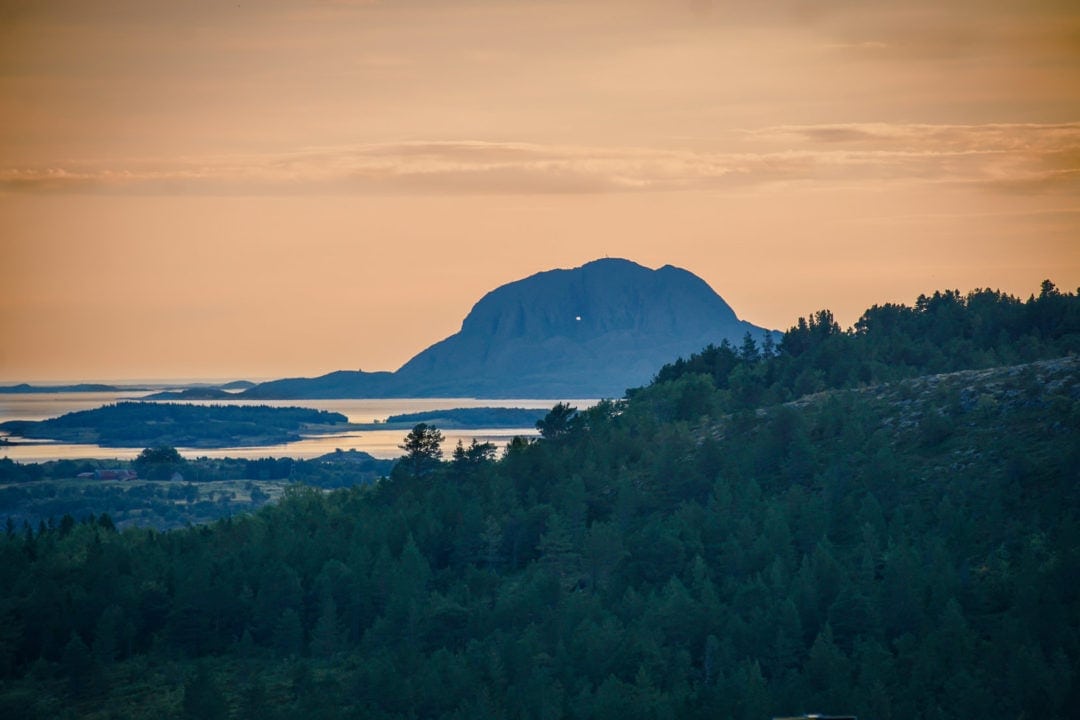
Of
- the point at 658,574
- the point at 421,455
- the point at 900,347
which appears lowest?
the point at 658,574

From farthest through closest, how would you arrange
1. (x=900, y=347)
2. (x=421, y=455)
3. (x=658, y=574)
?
(x=900, y=347), (x=421, y=455), (x=658, y=574)

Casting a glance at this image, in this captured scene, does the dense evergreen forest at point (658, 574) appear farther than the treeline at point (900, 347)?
No

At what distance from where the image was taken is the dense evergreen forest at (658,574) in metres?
90.8

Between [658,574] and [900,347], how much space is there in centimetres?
5979

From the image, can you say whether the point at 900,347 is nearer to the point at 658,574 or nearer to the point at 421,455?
the point at 421,455

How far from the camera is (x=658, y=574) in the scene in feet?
384

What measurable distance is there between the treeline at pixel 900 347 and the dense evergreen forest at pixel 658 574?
0.52 meters

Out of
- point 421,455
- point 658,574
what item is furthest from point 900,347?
point 658,574

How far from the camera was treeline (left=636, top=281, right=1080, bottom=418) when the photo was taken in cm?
15775

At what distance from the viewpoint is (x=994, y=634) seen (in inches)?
3575

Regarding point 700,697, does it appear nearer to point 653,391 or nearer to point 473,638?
point 473,638

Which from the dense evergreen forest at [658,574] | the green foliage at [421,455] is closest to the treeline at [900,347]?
the dense evergreen forest at [658,574]

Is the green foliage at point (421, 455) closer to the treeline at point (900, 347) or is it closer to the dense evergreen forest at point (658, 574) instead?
the dense evergreen forest at point (658, 574)

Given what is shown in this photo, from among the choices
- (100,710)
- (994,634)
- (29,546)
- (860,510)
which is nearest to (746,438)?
(860,510)
